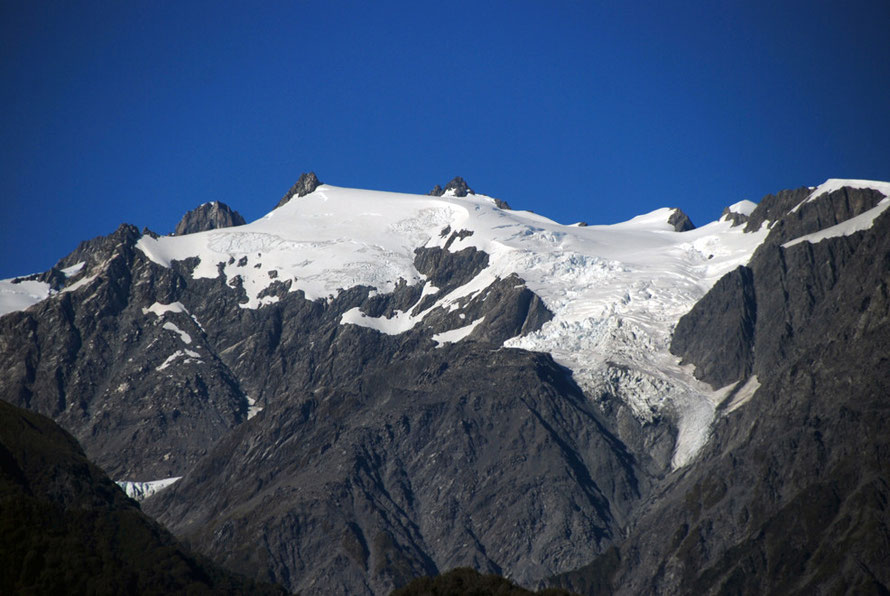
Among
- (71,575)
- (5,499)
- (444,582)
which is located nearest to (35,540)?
(71,575)

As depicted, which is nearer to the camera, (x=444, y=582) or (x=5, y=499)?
(x=444, y=582)

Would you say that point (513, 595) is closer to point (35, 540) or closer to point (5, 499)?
point (35, 540)

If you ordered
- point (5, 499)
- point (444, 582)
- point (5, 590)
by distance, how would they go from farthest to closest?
point (5, 499)
point (444, 582)
point (5, 590)

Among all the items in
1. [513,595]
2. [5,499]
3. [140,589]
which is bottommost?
[513,595]

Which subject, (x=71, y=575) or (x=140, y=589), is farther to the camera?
(x=140, y=589)

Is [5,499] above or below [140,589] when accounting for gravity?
above

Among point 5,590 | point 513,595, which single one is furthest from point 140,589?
point 513,595

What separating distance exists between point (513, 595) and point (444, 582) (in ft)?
35.7

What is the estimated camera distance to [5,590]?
159125 mm

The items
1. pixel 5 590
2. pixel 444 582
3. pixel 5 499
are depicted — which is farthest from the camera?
pixel 5 499

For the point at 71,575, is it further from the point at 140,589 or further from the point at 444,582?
the point at 444,582

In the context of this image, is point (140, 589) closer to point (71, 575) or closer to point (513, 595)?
point (71, 575)

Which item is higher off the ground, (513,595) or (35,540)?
(35,540)

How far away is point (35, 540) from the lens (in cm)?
17275
